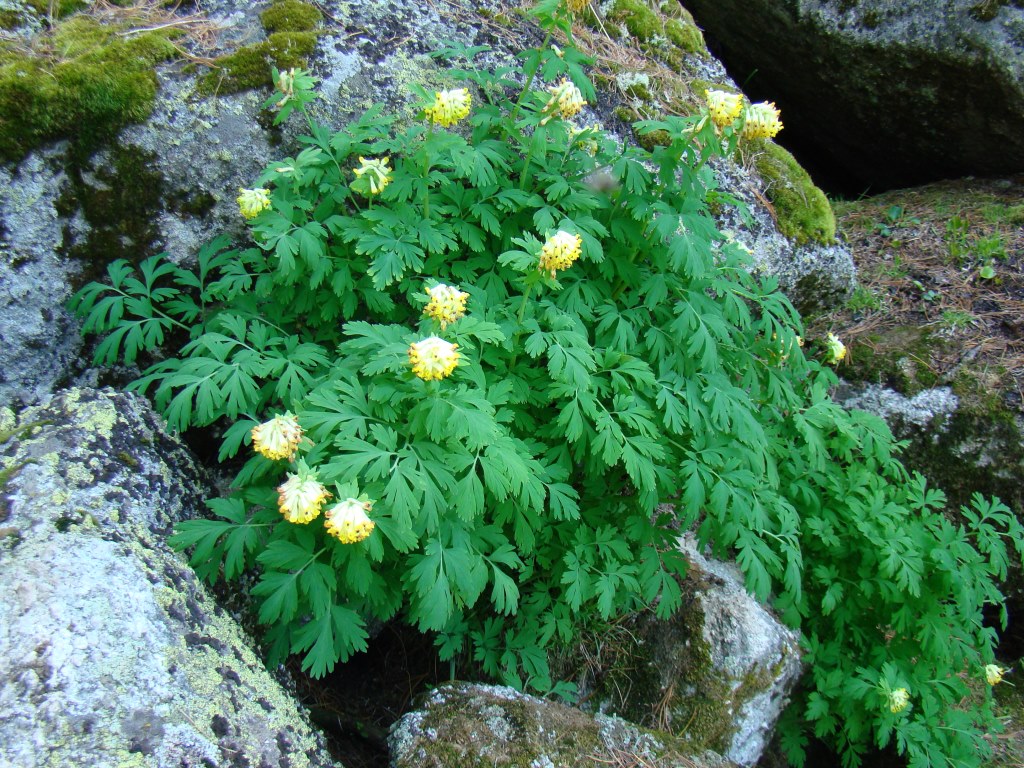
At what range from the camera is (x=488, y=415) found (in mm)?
2596

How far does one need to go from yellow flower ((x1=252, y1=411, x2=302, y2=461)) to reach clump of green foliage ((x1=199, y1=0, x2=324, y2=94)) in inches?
90.6

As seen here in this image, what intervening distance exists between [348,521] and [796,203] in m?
4.22

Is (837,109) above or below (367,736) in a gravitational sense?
above

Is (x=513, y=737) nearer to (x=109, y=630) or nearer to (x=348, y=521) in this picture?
(x=348, y=521)

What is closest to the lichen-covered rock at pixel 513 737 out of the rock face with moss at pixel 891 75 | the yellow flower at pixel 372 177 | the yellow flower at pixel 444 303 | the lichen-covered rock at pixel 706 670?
the lichen-covered rock at pixel 706 670

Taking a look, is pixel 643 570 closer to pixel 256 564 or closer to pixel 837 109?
pixel 256 564

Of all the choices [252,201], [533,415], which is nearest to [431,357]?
[533,415]

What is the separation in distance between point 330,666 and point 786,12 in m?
6.66

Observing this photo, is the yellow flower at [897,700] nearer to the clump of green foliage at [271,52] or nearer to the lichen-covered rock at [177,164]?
the lichen-covered rock at [177,164]

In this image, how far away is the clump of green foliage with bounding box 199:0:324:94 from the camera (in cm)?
391

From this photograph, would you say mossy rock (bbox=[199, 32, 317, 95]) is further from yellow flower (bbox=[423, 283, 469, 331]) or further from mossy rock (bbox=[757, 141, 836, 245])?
mossy rock (bbox=[757, 141, 836, 245])

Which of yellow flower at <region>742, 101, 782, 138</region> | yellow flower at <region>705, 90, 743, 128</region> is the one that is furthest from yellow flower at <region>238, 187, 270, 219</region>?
yellow flower at <region>742, 101, 782, 138</region>

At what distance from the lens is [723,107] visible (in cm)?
300

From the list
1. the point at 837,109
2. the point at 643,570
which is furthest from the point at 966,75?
the point at 643,570
